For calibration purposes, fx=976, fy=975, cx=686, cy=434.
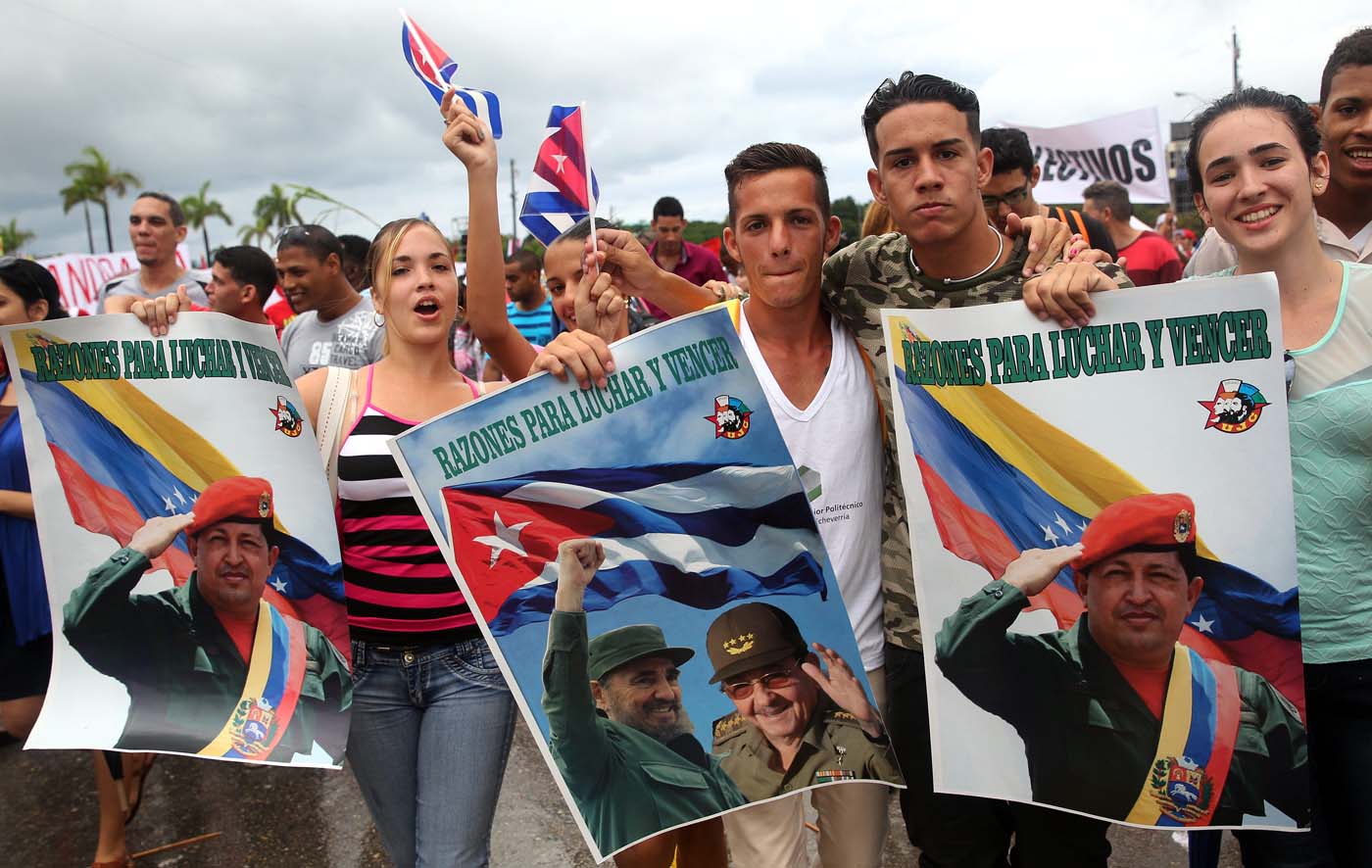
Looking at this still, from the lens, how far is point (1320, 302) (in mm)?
2105

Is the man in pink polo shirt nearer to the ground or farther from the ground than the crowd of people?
farther from the ground

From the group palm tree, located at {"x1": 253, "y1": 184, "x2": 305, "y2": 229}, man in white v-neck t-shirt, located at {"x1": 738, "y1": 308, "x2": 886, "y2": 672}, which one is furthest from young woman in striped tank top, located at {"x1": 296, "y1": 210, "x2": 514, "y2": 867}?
palm tree, located at {"x1": 253, "y1": 184, "x2": 305, "y2": 229}

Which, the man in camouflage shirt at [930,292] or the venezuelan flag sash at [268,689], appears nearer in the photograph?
Answer: the man in camouflage shirt at [930,292]

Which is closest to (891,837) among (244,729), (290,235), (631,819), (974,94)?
(631,819)

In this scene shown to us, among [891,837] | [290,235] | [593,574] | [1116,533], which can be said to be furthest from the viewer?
[290,235]

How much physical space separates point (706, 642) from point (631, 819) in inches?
17.0

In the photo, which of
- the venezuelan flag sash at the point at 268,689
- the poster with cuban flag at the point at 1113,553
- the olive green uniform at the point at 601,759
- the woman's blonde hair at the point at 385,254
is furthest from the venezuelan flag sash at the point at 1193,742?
the woman's blonde hair at the point at 385,254

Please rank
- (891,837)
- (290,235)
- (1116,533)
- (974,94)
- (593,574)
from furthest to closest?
(290,235) → (891,837) → (974,94) → (593,574) → (1116,533)

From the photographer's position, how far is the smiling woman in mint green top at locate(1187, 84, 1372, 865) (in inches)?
80.0

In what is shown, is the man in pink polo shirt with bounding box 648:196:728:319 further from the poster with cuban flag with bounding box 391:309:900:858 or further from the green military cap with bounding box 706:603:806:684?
the green military cap with bounding box 706:603:806:684

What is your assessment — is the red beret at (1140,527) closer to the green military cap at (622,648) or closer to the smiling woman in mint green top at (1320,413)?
the smiling woman in mint green top at (1320,413)

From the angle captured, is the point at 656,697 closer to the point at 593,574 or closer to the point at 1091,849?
the point at 593,574

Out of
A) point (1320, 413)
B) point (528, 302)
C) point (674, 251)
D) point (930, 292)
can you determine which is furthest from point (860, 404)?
point (674, 251)

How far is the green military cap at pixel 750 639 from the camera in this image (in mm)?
2225
